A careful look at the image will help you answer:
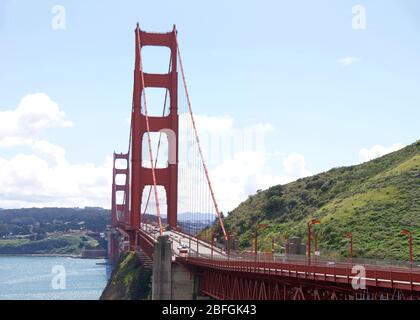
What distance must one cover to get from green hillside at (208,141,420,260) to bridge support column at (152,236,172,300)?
16476 millimetres

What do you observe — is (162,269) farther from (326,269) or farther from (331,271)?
(331,271)

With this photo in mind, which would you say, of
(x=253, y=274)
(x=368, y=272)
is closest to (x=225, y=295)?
(x=253, y=274)

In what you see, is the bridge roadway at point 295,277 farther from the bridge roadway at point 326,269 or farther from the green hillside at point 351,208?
the green hillside at point 351,208

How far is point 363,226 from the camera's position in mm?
82500

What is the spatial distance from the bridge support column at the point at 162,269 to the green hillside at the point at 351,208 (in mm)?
16476

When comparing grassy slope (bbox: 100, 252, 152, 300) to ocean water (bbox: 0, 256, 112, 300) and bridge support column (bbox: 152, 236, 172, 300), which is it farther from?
bridge support column (bbox: 152, 236, 172, 300)

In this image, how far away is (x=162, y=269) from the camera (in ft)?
220

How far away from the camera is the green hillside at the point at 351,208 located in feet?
257

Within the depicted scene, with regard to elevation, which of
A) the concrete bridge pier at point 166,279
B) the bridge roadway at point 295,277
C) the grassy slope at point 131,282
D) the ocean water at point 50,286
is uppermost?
the bridge roadway at point 295,277

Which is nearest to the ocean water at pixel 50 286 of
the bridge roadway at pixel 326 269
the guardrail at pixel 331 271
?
the bridge roadway at pixel 326 269

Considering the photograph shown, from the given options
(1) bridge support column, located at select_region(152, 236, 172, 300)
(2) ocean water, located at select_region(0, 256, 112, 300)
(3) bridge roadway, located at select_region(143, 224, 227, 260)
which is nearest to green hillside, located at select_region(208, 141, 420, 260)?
(3) bridge roadway, located at select_region(143, 224, 227, 260)

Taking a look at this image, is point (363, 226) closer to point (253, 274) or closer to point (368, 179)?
point (368, 179)
